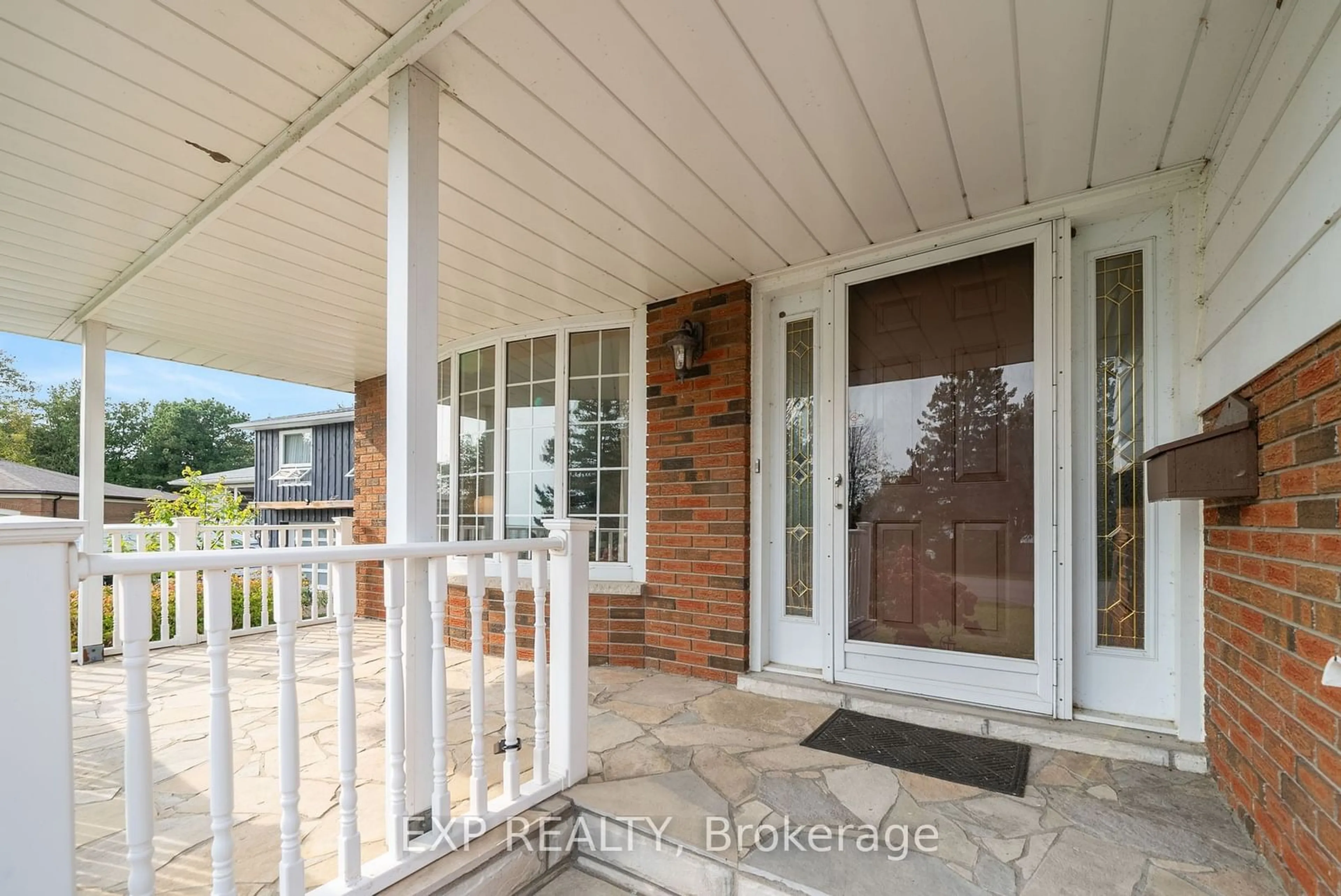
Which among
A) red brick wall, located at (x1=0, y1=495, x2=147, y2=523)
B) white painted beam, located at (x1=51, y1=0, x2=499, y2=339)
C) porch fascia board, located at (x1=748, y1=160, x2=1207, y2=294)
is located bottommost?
red brick wall, located at (x1=0, y1=495, x2=147, y2=523)

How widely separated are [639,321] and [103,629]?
435 centimetres

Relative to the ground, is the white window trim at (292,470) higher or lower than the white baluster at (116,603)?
higher

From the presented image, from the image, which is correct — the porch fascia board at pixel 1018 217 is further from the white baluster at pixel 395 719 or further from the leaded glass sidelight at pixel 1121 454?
the white baluster at pixel 395 719

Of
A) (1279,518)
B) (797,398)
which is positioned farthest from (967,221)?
(1279,518)

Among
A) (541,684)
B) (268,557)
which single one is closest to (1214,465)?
(541,684)

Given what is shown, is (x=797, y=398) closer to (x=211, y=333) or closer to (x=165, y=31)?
(x=165, y=31)

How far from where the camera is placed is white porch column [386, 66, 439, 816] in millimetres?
1713

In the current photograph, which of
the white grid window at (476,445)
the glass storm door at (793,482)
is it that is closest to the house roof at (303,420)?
the white grid window at (476,445)

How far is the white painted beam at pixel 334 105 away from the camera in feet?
5.06

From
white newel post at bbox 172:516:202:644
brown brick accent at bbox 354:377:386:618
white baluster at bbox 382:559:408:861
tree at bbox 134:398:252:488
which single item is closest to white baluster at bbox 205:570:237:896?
white baluster at bbox 382:559:408:861

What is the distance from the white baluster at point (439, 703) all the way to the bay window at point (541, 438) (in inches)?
84.9

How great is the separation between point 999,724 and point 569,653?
5.99 feet

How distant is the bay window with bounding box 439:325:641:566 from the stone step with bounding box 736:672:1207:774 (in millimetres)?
1389

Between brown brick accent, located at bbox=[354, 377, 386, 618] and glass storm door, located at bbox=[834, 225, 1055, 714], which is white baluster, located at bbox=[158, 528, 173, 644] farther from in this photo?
glass storm door, located at bbox=[834, 225, 1055, 714]
